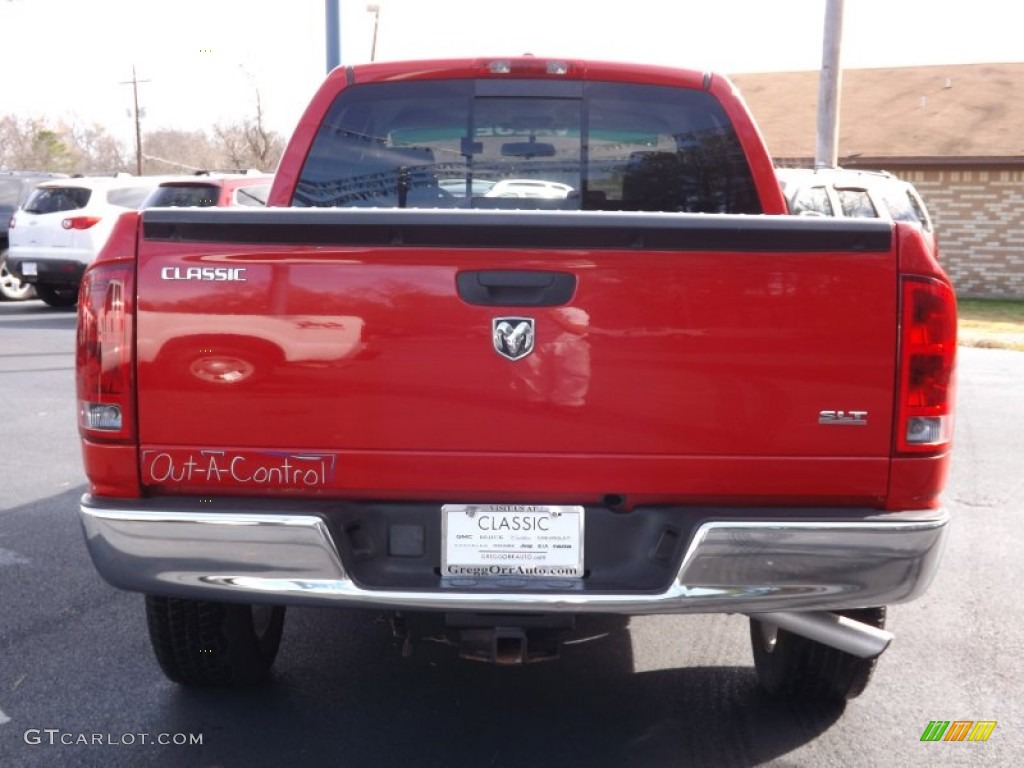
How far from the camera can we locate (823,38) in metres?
17.2

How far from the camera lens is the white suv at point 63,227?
55.4 ft

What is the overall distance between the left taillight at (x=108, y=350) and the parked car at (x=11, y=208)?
1666 centimetres

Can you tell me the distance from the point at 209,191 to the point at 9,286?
5.44m

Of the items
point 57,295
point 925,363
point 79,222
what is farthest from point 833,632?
point 57,295

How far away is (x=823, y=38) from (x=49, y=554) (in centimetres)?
1429

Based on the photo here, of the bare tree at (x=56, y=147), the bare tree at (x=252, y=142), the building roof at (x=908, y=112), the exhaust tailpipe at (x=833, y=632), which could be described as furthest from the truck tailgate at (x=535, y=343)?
the bare tree at (x=56, y=147)

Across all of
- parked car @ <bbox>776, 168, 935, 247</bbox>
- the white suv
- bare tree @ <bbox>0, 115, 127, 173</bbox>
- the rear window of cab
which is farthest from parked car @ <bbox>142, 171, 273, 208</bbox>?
bare tree @ <bbox>0, 115, 127, 173</bbox>

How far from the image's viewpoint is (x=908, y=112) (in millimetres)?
27062

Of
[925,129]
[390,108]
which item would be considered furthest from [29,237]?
[925,129]

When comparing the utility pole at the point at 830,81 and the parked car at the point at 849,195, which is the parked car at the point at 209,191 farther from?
the utility pole at the point at 830,81

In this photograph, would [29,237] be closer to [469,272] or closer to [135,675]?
[135,675]

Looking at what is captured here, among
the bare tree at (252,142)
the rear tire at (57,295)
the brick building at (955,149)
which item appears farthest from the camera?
the bare tree at (252,142)

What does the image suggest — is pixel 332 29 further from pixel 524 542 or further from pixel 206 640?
pixel 524 542

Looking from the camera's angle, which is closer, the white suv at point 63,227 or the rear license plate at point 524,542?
the rear license plate at point 524,542
